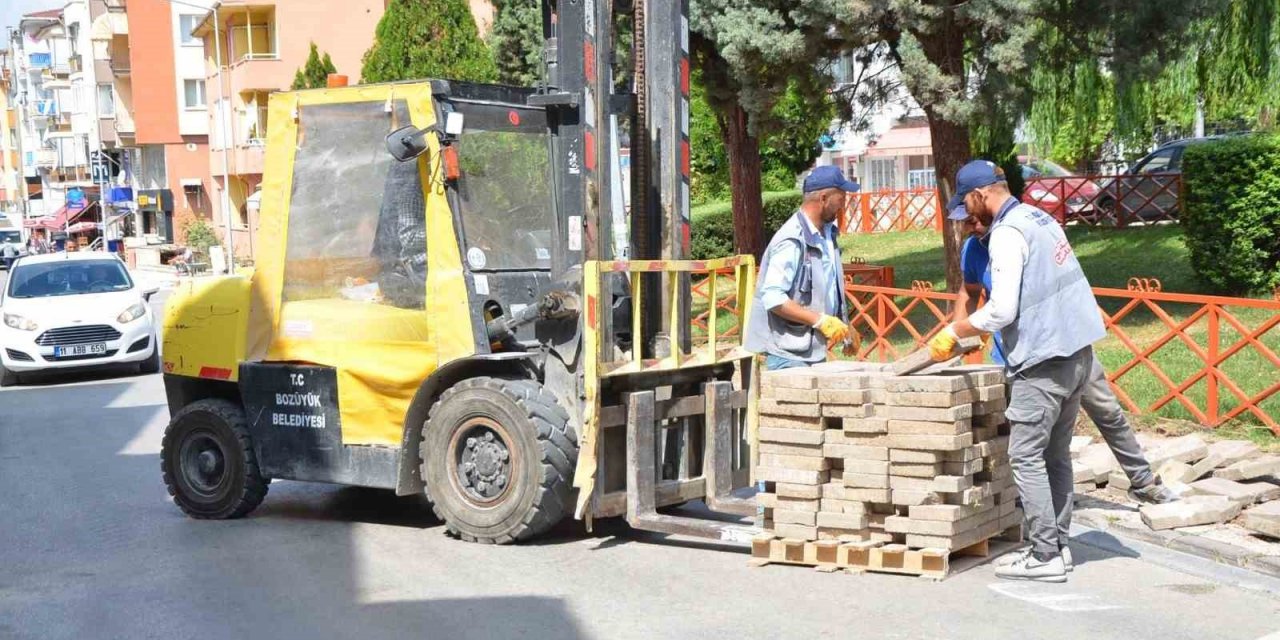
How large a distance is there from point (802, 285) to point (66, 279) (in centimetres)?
1504

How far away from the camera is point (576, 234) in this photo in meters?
8.01

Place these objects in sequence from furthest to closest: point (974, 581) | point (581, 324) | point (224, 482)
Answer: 1. point (224, 482)
2. point (581, 324)
3. point (974, 581)

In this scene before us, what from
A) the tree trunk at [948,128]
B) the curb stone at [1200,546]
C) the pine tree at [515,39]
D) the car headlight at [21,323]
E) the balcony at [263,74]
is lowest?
the curb stone at [1200,546]

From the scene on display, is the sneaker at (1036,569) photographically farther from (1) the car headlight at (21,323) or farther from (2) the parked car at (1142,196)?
(2) the parked car at (1142,196)

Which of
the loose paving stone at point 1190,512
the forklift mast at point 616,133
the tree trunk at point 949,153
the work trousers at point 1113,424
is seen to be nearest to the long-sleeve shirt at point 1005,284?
the work trousers at point 1113,424

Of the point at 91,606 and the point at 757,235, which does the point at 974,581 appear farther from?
the point at 757,235

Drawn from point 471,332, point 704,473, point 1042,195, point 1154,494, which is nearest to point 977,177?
point 704,473

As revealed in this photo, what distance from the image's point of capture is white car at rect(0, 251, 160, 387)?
18.7 m

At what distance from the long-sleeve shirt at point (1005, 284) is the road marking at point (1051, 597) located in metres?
1.23

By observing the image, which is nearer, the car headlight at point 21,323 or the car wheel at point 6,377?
the car headlight at point 21,323

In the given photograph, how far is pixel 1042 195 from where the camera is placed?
2864 cm

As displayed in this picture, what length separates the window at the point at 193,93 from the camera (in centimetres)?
6869

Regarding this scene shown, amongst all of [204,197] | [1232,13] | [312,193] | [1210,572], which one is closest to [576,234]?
[312,193]

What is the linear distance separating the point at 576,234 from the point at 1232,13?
1720 cm
